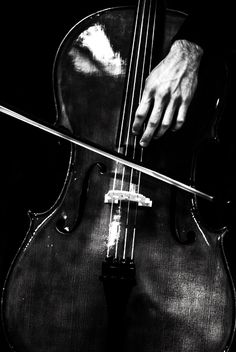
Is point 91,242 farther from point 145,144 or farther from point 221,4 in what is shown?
point 221,4

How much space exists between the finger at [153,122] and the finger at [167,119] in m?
0.01

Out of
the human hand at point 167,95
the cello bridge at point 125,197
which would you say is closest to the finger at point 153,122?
the human hand at point 167,95

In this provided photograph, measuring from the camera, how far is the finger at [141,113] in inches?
35.0

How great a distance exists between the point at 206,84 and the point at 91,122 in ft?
1.10

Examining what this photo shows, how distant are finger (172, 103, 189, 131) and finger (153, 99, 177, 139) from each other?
0.05 ft

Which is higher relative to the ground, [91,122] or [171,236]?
[91,122]

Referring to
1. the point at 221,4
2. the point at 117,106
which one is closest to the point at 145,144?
the point at 117,106

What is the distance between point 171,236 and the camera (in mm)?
838

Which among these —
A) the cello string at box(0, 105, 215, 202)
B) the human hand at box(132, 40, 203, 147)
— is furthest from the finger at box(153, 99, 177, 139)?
the cello string at box(0, 105, 215, 202)

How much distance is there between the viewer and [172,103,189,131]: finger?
0.92 meters

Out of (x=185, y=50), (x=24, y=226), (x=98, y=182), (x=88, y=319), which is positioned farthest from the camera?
(x=24, y=226)

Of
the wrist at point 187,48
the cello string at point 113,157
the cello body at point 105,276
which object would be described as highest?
the wrist at point 187,48

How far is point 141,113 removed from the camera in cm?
89

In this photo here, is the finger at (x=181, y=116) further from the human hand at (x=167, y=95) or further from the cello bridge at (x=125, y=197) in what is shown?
the cello bridge at (x=125, y=197)
